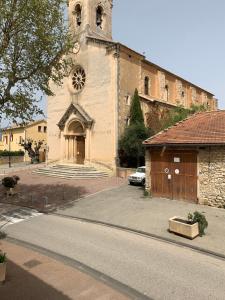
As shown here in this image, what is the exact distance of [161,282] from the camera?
8.80m

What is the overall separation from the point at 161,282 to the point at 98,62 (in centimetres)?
2635

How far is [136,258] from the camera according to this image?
417 inches

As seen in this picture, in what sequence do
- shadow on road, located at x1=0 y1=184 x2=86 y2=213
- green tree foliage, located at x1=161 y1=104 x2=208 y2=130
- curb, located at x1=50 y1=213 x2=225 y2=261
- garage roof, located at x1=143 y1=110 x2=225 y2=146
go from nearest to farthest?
curb, located at x1=50 y1=213 x2=225 y2=261 → garage roof, located at x1=143 y1=110 x2=225 y2=146 → shadow on road, located at x1=0 y1=184 x2=86 y2=213 → green tree foliage, located at x1=161 y1=104 x2=208 y2=130

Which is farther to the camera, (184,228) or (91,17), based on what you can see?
(91,17)

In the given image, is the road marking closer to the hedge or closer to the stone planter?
the stone planter

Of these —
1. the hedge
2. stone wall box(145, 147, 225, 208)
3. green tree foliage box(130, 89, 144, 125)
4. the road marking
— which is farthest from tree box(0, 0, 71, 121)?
the hedge

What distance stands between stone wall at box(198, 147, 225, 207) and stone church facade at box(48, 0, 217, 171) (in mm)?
12846

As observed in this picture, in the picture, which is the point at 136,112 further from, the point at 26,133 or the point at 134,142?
the point at 26,133

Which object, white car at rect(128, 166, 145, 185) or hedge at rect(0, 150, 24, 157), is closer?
white car at rect(128, 166, 145, 185)

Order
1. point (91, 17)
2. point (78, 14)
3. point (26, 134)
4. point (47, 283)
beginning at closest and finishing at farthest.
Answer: point (47, 283), point (91, 17), point (78, 14), point (26, 134)

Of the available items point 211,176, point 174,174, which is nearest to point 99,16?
point 174,174

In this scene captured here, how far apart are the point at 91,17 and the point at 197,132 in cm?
2068

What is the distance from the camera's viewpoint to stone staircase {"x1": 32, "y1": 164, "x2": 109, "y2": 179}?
28764 mm

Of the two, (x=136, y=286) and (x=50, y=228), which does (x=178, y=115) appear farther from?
(x=136, y=286)
